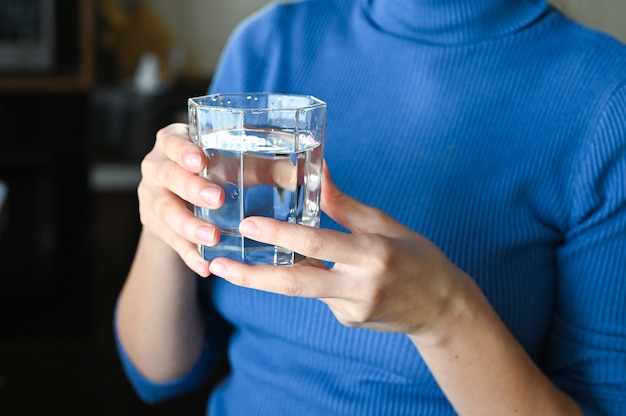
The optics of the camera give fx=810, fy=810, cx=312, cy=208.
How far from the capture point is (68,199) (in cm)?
260

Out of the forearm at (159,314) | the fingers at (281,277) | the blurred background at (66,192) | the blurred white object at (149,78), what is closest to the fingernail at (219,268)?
the fingers at (281,277)

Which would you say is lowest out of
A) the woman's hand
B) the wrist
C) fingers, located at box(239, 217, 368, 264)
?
the wrist

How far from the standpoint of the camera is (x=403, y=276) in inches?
25.4

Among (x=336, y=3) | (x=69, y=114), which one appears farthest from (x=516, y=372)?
(x=69, y=114)

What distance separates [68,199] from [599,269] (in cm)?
204

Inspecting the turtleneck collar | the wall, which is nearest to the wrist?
the turtleneck collar

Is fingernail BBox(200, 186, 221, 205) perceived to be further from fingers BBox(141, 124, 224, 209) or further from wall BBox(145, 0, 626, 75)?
wall BBox(145, 0, 626, 75)

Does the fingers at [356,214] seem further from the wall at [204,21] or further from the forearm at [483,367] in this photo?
the wall at [204,21]

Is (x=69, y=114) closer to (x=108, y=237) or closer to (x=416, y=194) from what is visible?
(x=108, y=237)

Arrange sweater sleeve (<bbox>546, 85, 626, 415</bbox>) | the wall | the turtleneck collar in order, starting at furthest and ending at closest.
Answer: the wall
the turtleneck collar
sweater sleeve (<bbox>546, 85, 626, 415</bbox>)

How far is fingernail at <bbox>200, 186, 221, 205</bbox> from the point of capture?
2.02 ft

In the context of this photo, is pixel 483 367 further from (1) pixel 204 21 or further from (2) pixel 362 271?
(1) pixel 204 21

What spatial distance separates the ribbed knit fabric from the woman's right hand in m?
0.25

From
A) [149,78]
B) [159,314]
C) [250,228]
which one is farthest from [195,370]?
[149,78]
